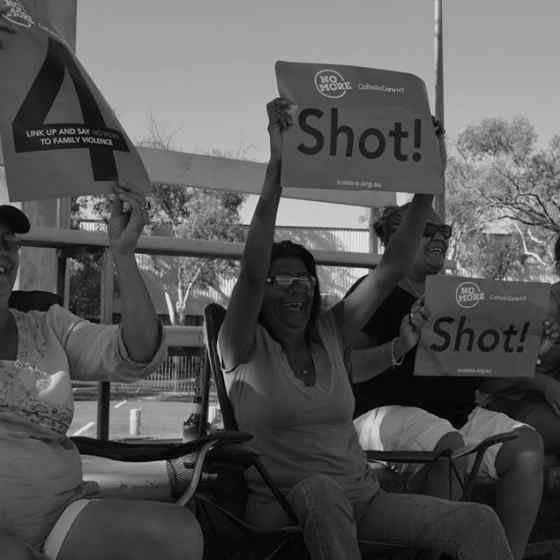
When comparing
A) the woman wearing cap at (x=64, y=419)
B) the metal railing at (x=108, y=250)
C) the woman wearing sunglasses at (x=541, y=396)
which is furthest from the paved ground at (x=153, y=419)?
the woman wearing cap at (x=64, y=419)

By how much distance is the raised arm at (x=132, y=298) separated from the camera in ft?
7.47

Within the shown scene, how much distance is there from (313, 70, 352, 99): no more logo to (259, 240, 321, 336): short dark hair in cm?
51

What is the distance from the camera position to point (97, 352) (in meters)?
2.35

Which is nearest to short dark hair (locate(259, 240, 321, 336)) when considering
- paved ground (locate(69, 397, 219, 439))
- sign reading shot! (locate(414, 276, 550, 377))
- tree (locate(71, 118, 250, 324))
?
sign reading shot! (locate(414, 276, 550, 377))

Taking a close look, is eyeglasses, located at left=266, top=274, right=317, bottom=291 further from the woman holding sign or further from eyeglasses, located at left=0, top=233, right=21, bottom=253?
eyeglasses, located at left=0, top=233, right=21, bottom=253

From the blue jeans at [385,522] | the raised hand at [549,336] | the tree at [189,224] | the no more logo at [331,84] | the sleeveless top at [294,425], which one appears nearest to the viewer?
the blue jeans at [385,522]

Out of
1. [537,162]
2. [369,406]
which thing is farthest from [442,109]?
[537,162]

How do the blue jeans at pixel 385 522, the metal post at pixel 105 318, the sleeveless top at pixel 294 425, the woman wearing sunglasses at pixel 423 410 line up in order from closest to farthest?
the blue jeans at pixel 385 522 → the sleeveless top at pixel 294 425 → the woman wearing sunglasses at pixel 423 410 → the metal post at pixel 105 318

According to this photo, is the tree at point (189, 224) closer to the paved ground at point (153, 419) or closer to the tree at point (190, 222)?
the tree at point (190, 222)

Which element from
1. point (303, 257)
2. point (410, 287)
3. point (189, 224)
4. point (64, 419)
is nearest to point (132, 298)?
point (64, 419)

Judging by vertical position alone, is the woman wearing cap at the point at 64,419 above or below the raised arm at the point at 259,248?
below

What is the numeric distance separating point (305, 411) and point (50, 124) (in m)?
1.15

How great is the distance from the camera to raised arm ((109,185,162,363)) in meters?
2.28

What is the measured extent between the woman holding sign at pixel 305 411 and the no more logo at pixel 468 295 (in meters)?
0.35
